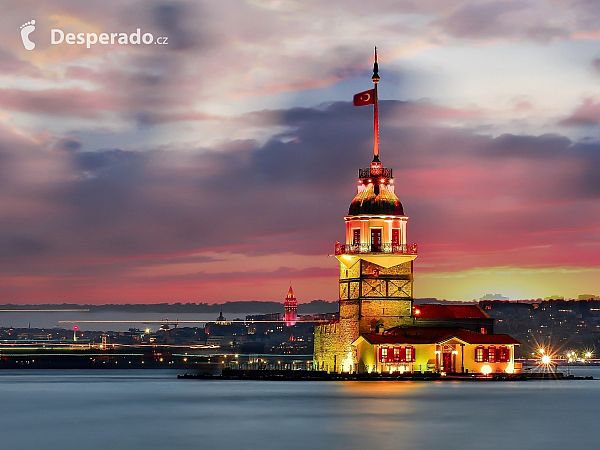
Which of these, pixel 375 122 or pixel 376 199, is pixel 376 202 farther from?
pixel 375 122

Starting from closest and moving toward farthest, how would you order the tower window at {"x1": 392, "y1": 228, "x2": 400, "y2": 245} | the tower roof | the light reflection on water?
the light reflection on water → the tower roof → the tower window at {"x1": 392, "y1": 228, "x2": 400, "y2": 245}

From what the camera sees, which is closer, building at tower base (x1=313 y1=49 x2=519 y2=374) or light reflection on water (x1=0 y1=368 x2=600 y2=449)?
light reflection on water (x1=0 y1=368 x2=600 y2=449)

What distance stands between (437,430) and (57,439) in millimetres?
19807

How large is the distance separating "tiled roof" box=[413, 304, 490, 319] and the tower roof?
956 centimetres

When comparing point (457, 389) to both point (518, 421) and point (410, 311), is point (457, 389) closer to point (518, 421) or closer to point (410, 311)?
point (410, 311)

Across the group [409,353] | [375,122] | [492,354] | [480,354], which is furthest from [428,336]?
[375,122]

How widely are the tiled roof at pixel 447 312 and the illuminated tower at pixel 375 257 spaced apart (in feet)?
11.5

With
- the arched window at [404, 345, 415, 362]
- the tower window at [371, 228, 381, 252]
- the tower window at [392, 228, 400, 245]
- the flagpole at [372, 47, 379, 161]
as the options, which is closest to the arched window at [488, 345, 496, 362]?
the arched window at [404, 345, 415, 362]

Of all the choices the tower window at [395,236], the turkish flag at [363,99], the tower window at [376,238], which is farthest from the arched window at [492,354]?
the turkish flag at [363,99]

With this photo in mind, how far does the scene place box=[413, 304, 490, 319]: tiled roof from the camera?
117125 mm

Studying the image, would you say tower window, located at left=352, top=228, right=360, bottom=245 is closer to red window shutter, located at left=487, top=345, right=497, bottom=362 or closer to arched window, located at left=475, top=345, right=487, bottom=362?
arched window, located at left=475, top=345, right=487, bottom=362

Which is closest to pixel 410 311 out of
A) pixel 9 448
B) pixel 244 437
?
pixel 244 437

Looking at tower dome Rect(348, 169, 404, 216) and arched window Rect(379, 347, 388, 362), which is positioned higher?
tower dome Rect(348, 169, 404, 216)

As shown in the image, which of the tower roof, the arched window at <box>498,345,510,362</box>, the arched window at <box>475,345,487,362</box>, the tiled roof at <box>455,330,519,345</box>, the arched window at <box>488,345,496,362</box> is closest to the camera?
the tiled roof at <box>455,330,519,345</box>
